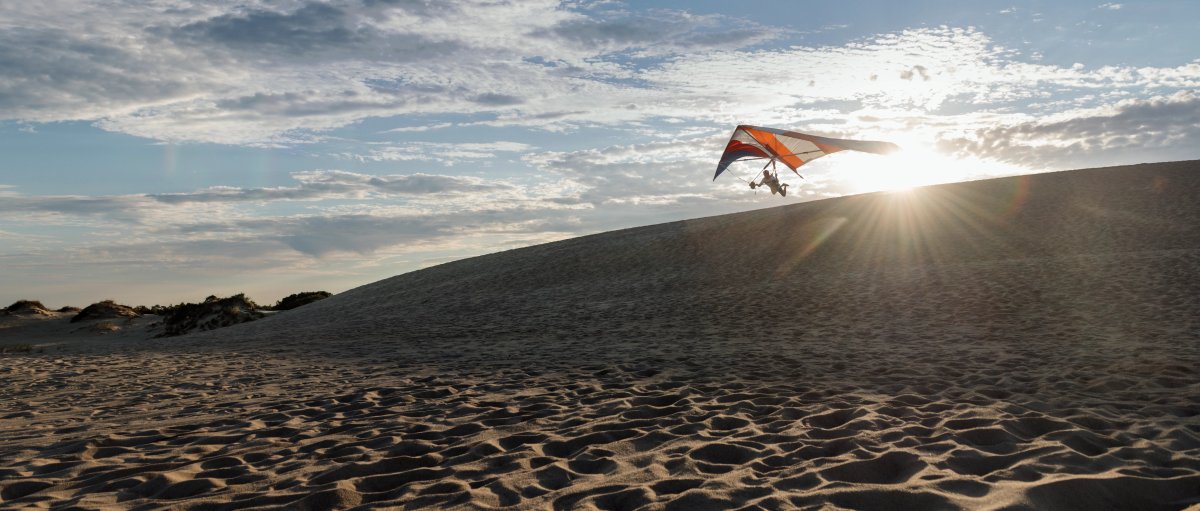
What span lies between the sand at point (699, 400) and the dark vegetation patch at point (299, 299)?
14416 millimetres

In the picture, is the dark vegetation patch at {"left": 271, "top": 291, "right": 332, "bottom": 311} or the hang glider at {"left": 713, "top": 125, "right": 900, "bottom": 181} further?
the dark vegetation patch at {"left": 271, "top": 291, "right": 332, "bottom": 311}

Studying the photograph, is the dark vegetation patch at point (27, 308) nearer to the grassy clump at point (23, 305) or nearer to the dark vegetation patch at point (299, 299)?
the grassy clump at point (23, 305)

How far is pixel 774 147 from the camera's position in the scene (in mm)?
22609

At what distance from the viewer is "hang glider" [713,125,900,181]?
2097 cm

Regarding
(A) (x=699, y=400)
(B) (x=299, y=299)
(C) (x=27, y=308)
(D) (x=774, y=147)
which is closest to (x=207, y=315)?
(B) (x=299, y=299)

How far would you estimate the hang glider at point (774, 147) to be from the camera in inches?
826

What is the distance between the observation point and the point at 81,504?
14.6 feet

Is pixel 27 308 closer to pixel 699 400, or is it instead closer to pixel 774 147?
pixel 774 147

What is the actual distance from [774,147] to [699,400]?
53.7 feet

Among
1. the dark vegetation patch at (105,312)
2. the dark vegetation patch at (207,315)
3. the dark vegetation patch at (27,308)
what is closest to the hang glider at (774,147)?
the dark vegetation patch at (207,315)

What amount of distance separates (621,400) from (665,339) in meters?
6.89

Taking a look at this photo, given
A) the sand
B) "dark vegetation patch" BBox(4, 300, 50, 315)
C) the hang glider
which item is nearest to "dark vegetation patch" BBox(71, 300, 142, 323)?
"dark vegetation patch" BBox(4, 300, 50, 315)

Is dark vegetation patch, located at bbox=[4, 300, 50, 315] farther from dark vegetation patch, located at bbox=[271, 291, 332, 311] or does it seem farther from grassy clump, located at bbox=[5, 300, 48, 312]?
dark vegetation patch, located at bbox=[271, 291, 332, 311]

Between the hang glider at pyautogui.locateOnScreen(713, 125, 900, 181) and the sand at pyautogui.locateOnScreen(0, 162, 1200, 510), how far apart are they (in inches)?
145
